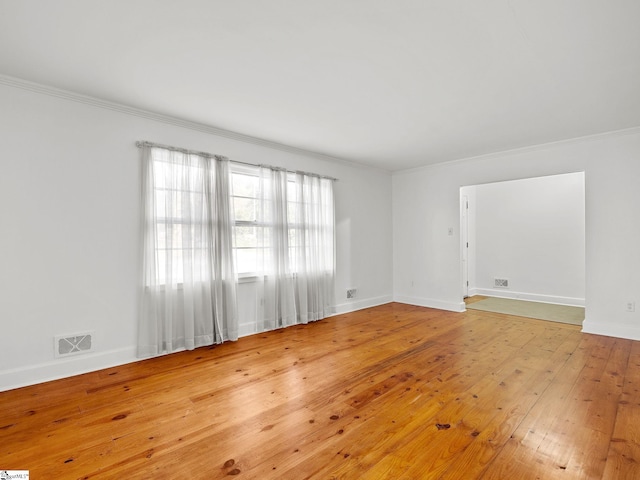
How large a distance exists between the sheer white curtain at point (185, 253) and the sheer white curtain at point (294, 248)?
569 millimetres

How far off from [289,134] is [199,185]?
4.32ft

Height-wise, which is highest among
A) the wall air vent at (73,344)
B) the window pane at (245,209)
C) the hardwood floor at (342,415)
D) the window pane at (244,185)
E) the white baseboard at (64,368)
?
the window pane at (244,185)

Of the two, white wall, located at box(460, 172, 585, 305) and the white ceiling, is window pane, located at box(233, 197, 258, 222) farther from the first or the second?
white wall, located at box(460, 172, 585, 305)

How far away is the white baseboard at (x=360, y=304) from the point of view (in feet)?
18.0

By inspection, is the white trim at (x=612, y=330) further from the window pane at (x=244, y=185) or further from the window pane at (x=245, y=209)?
the window pane at (x=244, y=185)

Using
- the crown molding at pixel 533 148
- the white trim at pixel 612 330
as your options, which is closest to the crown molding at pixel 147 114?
the crown molding at pixel 533 148

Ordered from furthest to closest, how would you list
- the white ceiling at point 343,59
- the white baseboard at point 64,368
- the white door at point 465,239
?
the white door at point 465,239
the white baseboard at point 64,368
the white ceiling at point 343,59

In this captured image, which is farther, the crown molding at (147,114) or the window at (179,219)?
the window at (179,219)

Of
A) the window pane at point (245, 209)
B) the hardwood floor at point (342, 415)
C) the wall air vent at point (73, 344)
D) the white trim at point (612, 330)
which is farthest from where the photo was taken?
the window pane at point (245, 209)

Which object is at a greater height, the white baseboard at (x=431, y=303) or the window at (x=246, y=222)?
the window at (x=246, y=222)

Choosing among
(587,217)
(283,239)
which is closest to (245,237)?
(283,239)

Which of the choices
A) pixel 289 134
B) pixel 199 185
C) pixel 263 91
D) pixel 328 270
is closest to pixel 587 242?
pixel 328 270

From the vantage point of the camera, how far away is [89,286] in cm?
309

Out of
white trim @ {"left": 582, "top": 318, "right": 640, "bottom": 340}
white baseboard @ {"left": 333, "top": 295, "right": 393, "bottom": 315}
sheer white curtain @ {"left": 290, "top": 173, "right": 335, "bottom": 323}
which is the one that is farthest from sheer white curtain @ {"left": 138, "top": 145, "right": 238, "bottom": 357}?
white trim @ {"left": 582, "top": 318, "right": 640, "bottom": 340}
